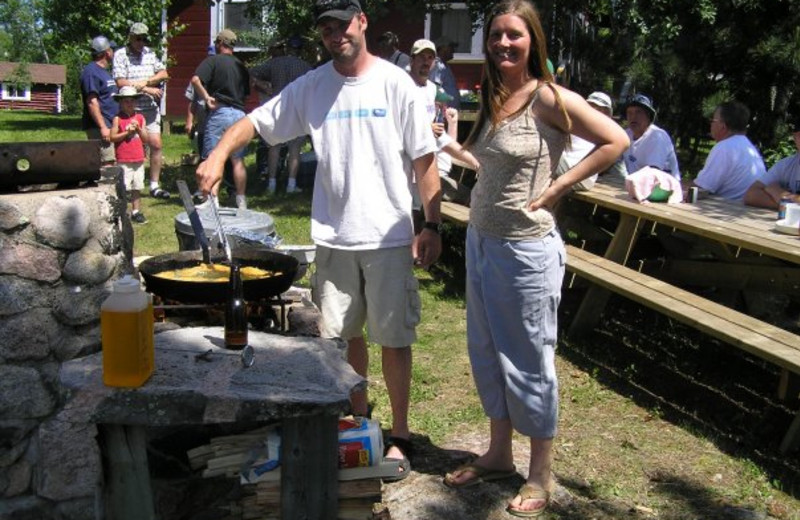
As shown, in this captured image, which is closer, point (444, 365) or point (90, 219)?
point (90, 219)

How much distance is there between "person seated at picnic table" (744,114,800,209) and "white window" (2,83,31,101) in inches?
2203

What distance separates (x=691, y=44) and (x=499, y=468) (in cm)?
550

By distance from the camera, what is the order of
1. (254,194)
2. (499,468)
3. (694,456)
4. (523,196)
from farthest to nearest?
1. (254,194)
2. (694,456)
3. (499,468)
4. (523,196)

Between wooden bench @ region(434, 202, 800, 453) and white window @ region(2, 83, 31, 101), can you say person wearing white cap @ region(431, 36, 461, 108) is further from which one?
white window @ region(2, 83, 31, 101)

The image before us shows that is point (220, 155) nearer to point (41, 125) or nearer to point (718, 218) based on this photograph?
point (718, 218)

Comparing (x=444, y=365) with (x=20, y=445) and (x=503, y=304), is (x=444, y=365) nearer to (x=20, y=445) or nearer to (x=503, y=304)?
(x=503, y=304)

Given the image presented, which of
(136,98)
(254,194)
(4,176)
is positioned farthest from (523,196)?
(254,194)

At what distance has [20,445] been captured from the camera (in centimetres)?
329

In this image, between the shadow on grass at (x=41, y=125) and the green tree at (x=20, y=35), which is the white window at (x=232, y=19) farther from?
the green tree at (x=20, y=35)

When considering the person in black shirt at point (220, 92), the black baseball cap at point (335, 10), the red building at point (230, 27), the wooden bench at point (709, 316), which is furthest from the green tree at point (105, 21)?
the black baseball cap at point (335, 10)

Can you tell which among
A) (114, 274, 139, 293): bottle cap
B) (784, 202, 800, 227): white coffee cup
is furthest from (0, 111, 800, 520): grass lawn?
(114, 274, 139, 293): bottle cap

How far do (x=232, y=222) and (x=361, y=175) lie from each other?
1621 millimetres

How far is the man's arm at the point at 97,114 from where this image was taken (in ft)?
27.7

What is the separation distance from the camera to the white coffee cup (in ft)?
15.5
